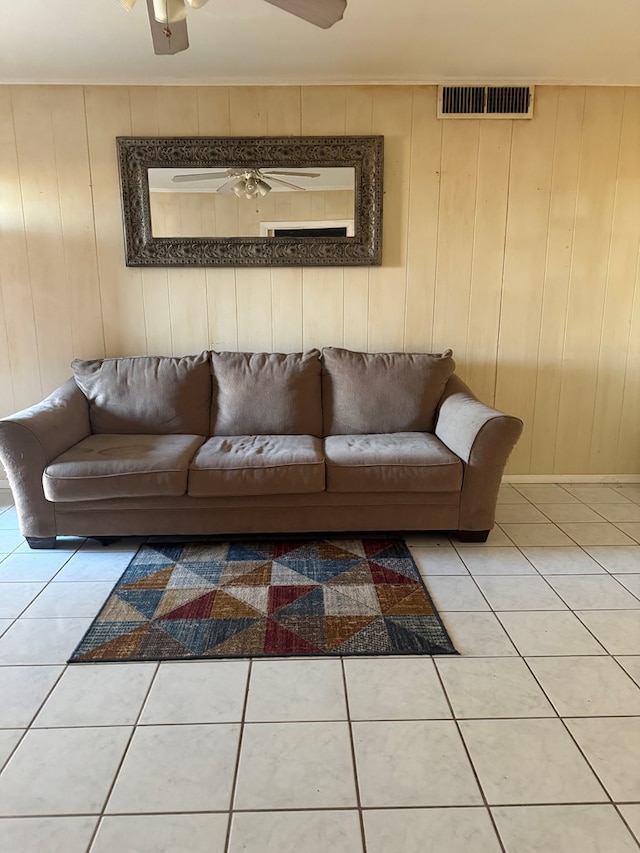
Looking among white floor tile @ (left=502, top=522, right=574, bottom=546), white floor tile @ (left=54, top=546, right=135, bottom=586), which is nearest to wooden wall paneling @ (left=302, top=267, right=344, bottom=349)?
white floor tile @ (left=502, top=522, right=574, bottom=546)

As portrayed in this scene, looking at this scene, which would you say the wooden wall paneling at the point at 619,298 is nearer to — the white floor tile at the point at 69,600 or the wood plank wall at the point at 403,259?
the wood plank wall at the point at 403,259

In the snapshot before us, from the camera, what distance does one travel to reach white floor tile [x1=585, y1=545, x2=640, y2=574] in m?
2.41

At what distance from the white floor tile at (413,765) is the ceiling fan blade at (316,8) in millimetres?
2120

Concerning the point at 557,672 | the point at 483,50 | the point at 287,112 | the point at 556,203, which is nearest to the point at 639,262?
the point at 556,203

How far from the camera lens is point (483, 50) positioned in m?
2.74

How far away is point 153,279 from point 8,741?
2.51 meters

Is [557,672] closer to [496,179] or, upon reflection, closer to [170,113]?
[496,179]

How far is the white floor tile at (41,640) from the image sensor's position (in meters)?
1.81

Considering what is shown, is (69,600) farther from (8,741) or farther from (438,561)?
(438,561)

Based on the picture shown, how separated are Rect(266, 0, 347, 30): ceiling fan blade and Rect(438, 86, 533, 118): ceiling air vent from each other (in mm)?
1579

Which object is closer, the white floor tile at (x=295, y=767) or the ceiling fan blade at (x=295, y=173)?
the white floor tile at (x=295, y=767)

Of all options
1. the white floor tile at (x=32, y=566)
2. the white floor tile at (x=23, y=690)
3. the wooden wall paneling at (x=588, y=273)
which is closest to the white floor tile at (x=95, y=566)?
the white floor tile at (x=32, y=566)

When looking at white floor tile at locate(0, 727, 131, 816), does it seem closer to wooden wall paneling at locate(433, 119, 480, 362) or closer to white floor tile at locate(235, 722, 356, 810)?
white floor tile at locate(235, 722, 356, 810)

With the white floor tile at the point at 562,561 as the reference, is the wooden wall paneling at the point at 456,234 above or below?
above
